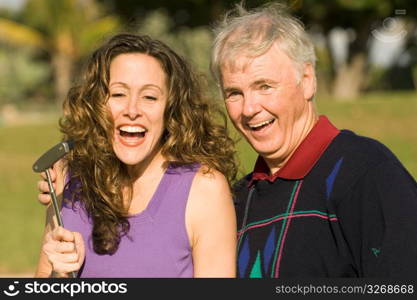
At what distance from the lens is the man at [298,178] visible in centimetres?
250

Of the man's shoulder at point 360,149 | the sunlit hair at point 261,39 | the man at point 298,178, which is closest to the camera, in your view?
the man at point 298,178

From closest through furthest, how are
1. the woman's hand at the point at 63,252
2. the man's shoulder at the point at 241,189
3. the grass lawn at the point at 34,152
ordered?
the woman's hand at the point at 63,252 → the man's shoulder at the point at 241,189 → the grass lawn at the point at 34,152

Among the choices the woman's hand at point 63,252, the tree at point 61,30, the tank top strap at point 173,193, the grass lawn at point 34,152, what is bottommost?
the woman's hand at point 63,252

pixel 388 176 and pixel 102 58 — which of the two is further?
pixel 102 58

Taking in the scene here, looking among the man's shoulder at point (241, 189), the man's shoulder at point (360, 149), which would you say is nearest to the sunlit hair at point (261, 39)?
the man's shoulder at point (360, 149)

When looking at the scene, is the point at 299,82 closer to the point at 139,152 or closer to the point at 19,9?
the point at 139,152

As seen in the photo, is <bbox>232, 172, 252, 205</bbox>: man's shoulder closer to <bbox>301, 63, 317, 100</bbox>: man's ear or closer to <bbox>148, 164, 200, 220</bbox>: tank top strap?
<bbox>148, 164, 200, 220</bbox>: tank top strap

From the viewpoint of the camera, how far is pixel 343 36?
102 feet

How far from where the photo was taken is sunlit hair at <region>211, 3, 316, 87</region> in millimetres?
2908

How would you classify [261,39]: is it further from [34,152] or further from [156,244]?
[34,152]

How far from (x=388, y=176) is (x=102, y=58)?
1.27m

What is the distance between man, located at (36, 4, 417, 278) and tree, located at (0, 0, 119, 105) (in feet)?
104

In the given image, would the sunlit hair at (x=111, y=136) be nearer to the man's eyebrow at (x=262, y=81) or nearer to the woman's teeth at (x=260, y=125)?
the woman's teeth at (x=260, y=125)

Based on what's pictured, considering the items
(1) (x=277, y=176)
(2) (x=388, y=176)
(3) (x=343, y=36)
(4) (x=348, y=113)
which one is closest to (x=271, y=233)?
(1) (x=277, y=176)
